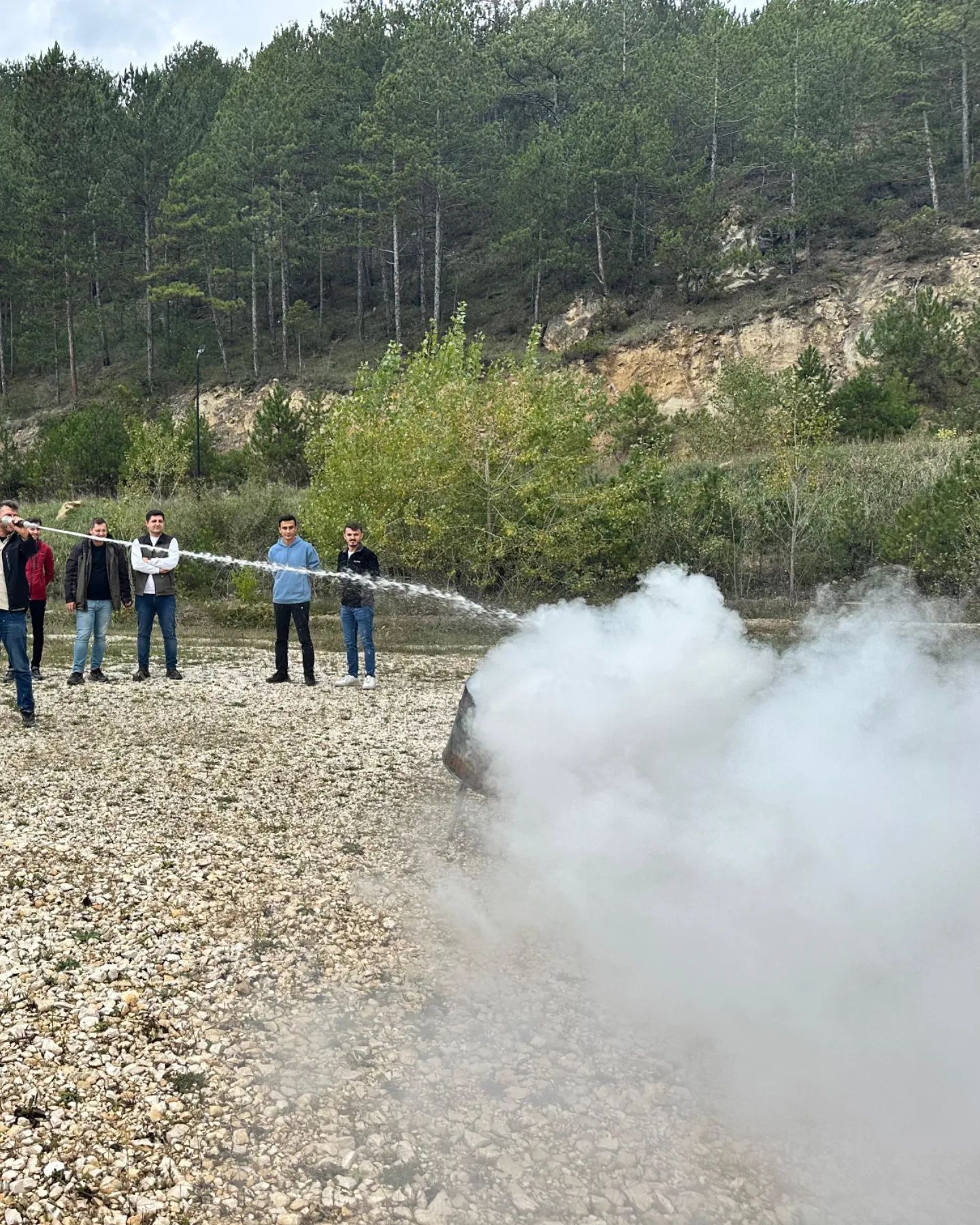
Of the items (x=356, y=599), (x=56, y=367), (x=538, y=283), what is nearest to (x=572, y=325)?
(x=538, y=283)

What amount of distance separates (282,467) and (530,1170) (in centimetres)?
3824

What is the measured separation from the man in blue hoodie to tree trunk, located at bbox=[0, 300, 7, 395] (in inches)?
2303

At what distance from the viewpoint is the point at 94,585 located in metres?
12.4

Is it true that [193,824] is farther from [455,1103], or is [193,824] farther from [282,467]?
[282,467]

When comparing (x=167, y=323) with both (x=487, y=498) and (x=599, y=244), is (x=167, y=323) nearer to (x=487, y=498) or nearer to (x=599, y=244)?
(x=599, y=244)

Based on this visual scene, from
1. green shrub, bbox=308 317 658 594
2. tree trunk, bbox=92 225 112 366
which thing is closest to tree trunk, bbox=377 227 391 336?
tree trunk, bbox=92 225 112 366

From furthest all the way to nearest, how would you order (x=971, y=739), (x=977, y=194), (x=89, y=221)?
(x=89, y=221) < (x=977, y=194) < (x=971, y=739)

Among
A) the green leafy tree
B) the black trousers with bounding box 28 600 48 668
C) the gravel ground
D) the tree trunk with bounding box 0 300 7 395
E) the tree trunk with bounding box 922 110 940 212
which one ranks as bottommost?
the gravel ground

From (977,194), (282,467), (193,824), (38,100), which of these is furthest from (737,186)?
(193,824)

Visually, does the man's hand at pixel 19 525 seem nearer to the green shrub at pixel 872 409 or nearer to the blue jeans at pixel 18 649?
the blue jeans at pixel 18 649

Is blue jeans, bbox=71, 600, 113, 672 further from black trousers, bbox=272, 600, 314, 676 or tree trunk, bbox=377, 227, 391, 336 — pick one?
tree trunk, bbox=377, 227, 391, 336

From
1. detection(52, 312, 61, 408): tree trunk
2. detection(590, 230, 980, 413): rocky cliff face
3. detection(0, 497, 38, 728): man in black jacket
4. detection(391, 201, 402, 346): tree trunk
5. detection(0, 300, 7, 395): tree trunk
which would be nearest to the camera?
detection(0, 497, 38, 728): man in black jacket

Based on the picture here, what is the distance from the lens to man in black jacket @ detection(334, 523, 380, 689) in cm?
1227

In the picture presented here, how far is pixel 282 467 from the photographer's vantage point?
131 feet
